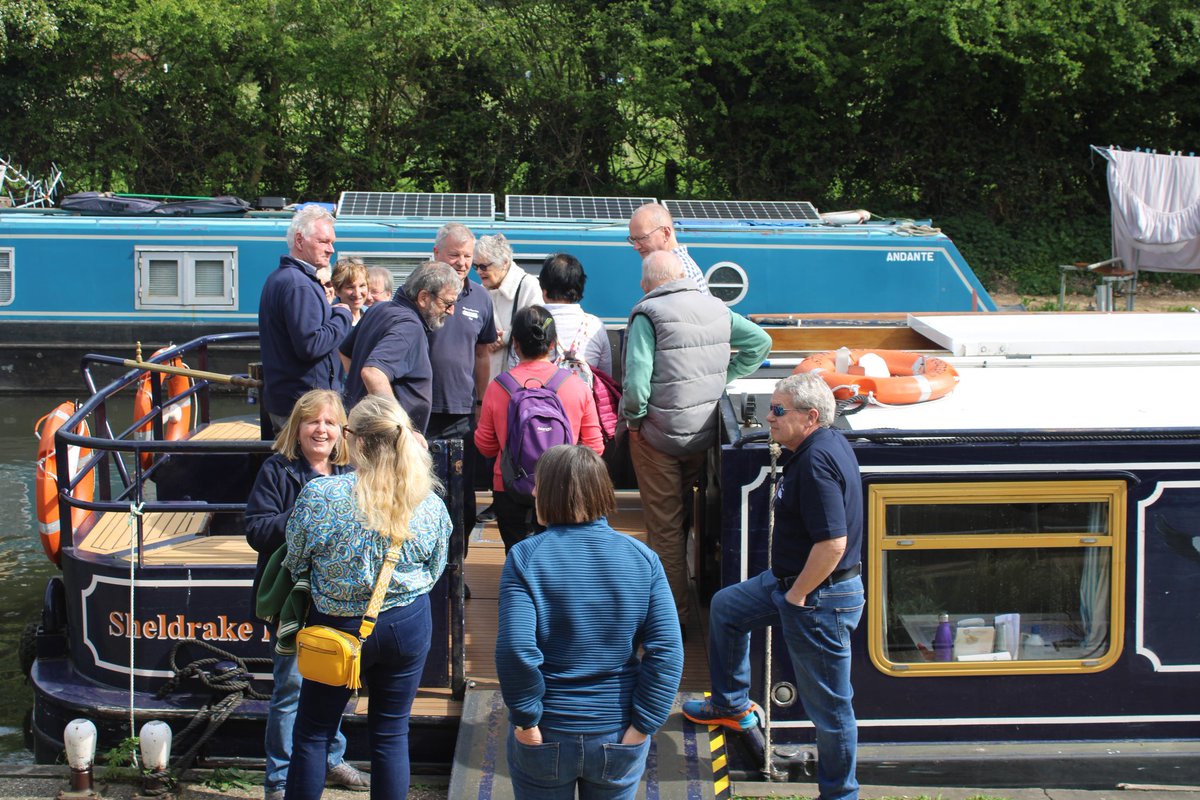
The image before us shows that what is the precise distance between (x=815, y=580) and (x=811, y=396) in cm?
59

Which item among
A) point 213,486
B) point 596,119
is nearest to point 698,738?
point 213,486

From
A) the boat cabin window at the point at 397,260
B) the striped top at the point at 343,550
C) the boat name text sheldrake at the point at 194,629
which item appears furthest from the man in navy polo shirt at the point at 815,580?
the boat cabin window at the point at 397,260

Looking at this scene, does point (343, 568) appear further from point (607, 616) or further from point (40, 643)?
point (40, 643)

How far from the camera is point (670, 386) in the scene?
5.08 metres

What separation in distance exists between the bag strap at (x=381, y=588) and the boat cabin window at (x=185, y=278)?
1017 cm

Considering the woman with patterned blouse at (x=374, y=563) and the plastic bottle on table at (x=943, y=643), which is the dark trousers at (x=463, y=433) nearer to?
the woman with patterned blouse at (x=374, y=563)

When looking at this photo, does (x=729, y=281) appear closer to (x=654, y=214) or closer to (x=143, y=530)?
(x=654, y=214)

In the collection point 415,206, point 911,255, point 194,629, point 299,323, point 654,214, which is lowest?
point 194,629

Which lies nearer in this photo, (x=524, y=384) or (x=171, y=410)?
(x=524, y=384)

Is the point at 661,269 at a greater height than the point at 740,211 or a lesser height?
A: lesser

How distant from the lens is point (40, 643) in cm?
557

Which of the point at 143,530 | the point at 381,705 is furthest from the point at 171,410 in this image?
the point at 381,705

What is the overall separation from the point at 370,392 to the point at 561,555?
82.1 inches

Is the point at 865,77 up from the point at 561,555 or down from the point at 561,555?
up
